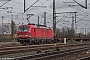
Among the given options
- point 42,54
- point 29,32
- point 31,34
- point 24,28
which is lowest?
point 42,54

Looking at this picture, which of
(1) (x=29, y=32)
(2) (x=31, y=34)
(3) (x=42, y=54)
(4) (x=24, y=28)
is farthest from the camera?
(4) (x=24, y=28)

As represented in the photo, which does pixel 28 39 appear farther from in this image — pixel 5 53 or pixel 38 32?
pixel 5 53

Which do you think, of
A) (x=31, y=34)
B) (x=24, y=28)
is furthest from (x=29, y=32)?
(x=24, y=28)

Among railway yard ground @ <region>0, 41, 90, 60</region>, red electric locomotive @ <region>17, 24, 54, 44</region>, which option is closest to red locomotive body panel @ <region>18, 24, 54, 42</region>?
red electric locomotive @ <region>17, 24, 54, 44</region>

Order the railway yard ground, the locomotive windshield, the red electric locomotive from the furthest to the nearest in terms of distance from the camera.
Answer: the locomotive windshield, the red electric locomotive, the railway yard ground

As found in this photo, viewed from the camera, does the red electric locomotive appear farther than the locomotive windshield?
No

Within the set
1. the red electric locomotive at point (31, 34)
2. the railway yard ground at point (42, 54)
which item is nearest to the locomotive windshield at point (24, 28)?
the red electric locomotive at point (31, 34)

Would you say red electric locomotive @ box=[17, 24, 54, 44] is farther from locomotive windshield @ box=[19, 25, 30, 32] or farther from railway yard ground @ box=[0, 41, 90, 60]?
railway yard ground @ box=[0, 41, 90, 60]

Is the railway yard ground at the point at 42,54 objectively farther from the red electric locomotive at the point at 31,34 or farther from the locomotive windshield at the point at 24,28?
the locomotive windshield at the point at 24,28

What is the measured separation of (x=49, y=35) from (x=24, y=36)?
1043 centimetres

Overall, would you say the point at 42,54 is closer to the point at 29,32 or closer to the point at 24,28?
the point at 29,32

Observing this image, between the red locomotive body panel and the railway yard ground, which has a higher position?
the red locomotive body panel

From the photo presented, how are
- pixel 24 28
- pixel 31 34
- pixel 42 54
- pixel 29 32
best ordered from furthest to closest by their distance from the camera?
1. pixel 24 28
2. pixel 31 34
3. pixel 29 32
4. pixel 42 54

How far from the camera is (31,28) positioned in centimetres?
3697
